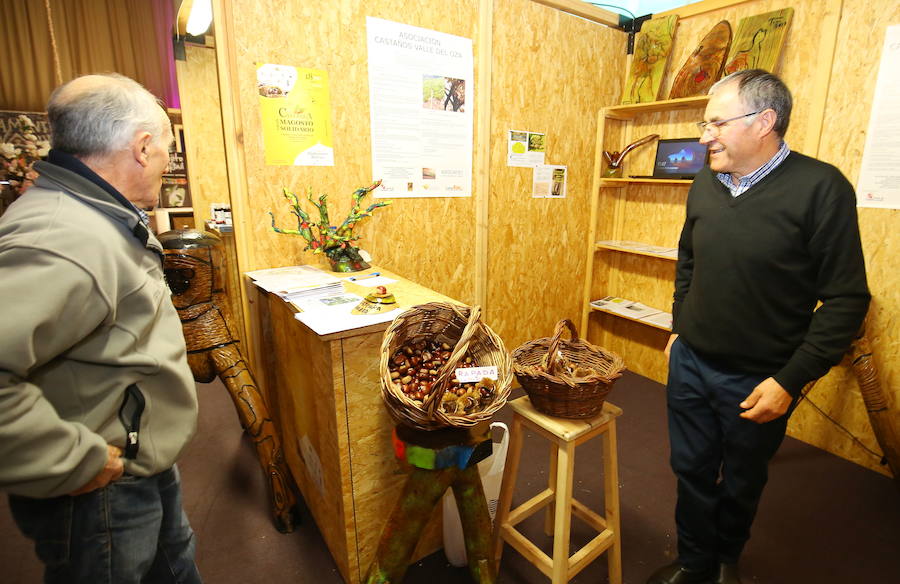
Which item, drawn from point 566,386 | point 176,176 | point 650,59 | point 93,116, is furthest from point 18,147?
point 650,59

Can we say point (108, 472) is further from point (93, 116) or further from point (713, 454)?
point (713, 454)

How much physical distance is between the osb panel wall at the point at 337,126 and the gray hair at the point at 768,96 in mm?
1505

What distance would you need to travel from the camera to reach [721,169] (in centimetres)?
147

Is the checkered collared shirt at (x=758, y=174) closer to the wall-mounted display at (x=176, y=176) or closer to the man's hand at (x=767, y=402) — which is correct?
the man's hand at (x=767, y=402)

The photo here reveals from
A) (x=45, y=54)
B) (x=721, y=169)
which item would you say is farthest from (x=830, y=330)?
(x=45, y=54)

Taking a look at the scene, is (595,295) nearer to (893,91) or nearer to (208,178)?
(893,91)

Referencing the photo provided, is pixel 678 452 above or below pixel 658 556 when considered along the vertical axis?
above

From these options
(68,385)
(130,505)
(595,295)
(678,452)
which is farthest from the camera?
(595,295)

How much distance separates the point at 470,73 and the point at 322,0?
85 centimetres

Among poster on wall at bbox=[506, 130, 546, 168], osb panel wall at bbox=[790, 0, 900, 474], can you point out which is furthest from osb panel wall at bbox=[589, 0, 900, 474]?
poster on wall at bbox=[506, 130, 546, 168]

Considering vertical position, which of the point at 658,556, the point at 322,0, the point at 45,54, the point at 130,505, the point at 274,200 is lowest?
the point at 658,556

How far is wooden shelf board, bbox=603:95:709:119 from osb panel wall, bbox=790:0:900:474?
60 cm

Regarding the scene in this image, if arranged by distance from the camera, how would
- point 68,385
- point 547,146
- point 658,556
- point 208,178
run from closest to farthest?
point 68,385
point 658,556
point 547,146
point 208,178

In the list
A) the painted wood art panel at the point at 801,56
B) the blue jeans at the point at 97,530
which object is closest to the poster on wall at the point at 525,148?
the painted wood art panel at the point at 801,56
